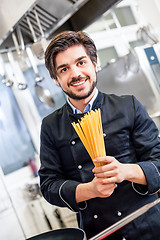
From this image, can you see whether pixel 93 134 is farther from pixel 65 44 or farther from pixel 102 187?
pixel 65 44

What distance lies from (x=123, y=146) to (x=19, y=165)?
6.07ft

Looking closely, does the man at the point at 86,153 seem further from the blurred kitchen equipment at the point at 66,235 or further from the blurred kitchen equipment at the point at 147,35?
the blurred kitchen equipment at the point at 147,35

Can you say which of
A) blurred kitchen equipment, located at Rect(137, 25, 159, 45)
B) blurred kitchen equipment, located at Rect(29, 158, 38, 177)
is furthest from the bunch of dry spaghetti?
blurred kitchen equipment, located at Rect(29, 158, 38, 177)

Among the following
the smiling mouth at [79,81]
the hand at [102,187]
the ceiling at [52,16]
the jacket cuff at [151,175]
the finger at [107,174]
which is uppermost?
the ceiling at [52,16]

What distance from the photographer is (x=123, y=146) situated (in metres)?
1.12

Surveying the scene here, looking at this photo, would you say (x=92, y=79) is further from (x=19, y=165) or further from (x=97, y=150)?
(x=19, y=165)

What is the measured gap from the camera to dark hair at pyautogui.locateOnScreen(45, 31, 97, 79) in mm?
1063

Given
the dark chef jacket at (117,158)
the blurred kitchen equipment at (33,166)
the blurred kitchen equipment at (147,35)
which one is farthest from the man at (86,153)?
the blurred kitchen equipment at (33,166)

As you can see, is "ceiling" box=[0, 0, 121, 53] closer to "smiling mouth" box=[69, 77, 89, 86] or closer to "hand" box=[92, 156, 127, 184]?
"smiling mouth" box=[69, 77, 89, 86]

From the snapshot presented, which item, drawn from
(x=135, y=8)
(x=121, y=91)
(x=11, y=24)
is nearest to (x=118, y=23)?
(x=135, y=8)

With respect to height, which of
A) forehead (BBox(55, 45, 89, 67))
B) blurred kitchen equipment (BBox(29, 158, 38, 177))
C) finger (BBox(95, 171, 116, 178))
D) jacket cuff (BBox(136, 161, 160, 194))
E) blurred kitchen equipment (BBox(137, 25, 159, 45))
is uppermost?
blurred kitchen equipment (BBox(137, 25, 159, 45))

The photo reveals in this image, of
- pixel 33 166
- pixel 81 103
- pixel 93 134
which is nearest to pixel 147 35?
pixel 81 103

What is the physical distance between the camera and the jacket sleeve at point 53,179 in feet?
3.48

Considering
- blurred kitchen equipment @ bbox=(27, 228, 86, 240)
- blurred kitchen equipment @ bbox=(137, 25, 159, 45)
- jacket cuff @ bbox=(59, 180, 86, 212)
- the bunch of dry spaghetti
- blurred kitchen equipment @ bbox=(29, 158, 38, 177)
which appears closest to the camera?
the bunch of dry spaghetti
